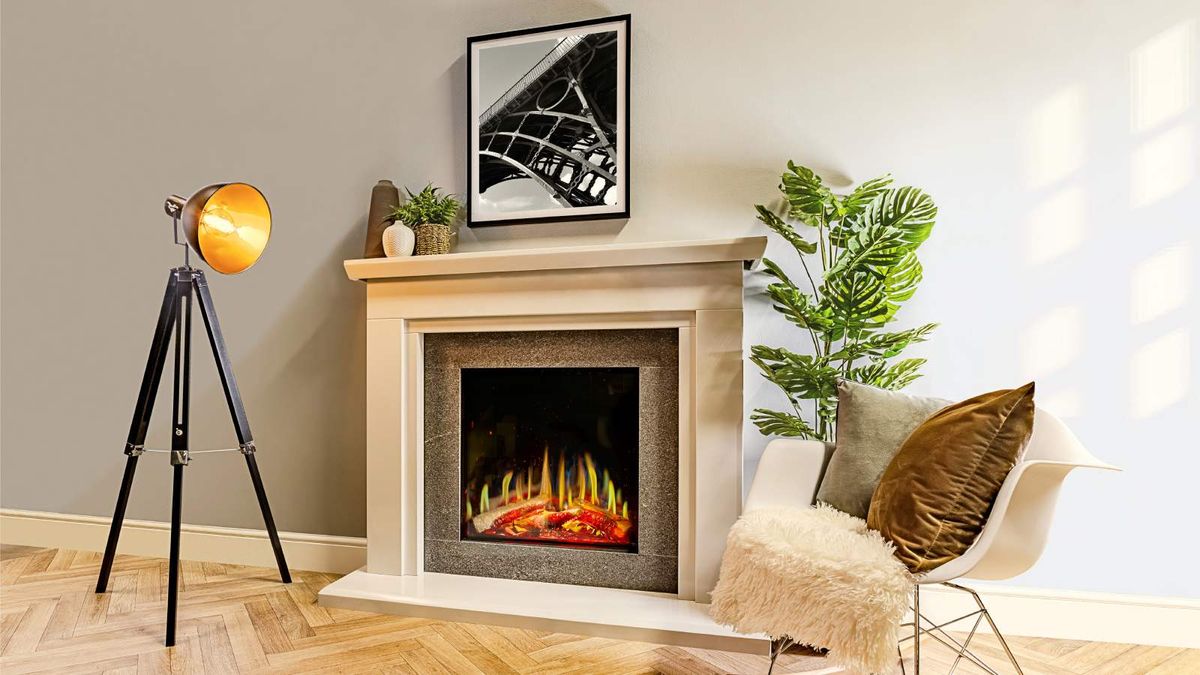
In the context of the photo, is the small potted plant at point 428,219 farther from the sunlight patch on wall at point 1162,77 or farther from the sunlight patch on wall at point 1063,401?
the sunlight patch on wall at point 1162,77

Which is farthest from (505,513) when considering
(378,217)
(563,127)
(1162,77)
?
(1162,77)

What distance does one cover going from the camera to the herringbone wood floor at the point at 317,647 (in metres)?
1.91

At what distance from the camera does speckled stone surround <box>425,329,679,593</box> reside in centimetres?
233

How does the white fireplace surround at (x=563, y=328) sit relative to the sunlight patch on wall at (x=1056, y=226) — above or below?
below

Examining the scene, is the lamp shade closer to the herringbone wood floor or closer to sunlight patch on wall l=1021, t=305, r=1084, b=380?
the herringbone wood floor

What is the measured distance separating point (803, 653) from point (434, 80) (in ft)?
7.75

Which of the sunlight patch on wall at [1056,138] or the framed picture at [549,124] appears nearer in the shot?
the sunlight patch on wall at [1056,138]

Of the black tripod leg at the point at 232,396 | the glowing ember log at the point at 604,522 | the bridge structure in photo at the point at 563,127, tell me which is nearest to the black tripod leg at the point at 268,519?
the black tripod leg at the point at 232,396

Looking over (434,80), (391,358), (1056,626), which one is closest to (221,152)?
(434,80)

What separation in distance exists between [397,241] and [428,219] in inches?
5.5

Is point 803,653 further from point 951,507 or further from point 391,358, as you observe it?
point 391,358

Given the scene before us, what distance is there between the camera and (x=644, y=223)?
2541 mm

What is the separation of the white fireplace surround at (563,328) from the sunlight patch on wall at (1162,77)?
1.26m

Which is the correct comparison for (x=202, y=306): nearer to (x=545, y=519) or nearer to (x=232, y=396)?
(x=232, y=396)
